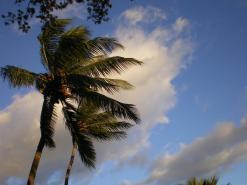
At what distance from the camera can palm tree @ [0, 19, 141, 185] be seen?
1620cm

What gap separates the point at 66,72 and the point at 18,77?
6.36 feet

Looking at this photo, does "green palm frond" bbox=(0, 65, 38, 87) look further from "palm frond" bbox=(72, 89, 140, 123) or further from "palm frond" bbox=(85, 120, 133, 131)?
"palm frond" bbox=(85, 120, 133, 131)

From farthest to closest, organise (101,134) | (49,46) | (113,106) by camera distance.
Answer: (101,134) → (49,46) → (113,106)

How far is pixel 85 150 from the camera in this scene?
58.3 feet

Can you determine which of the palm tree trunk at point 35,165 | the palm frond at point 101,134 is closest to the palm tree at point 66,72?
the palm tree trunk at point 35,165

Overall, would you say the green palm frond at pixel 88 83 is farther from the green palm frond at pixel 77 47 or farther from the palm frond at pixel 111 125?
the palm frond at pixel 111 125

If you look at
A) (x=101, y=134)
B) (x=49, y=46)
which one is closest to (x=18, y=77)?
(x=49, y=46)

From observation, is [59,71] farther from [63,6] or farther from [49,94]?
[63,6]

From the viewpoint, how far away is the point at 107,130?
2362cm

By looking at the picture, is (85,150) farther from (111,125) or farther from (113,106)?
(111,125)

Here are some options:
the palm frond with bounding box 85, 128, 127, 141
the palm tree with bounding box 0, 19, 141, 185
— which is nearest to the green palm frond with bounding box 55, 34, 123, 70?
the palm tree with bounding box 0, 19, 141, 185

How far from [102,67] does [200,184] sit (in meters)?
7.22

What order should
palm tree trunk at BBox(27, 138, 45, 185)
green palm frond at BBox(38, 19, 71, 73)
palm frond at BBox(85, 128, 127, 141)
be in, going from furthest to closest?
1. palm frond at BBox(85, 128, 127, 141)
2. green palm frond at BBox(38, 19, 71, 73)
3. palm tree trunk at BBox(27, 138, 45, 185)

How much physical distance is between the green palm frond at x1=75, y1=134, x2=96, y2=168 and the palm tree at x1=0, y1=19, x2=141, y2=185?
1188mm
